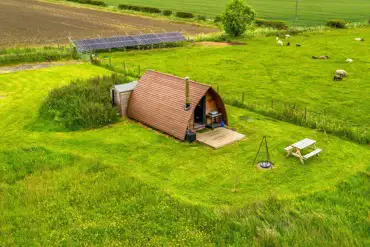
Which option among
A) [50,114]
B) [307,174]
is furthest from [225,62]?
[307,174]

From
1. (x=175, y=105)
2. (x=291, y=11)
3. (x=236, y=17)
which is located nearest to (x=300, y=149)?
(x=175, y=105)

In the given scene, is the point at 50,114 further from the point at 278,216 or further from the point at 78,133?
the point at 278,216

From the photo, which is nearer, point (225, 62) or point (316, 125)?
point (316, 125)

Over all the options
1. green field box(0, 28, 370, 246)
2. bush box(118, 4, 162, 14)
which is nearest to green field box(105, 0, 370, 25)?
bush box(118, 4, 162, 14)

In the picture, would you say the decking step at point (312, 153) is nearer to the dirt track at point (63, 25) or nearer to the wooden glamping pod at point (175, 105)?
the wooden glamping pod at point (175, 105)

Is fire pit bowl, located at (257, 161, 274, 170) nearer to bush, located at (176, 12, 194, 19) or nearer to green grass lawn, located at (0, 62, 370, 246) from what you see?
green grass lawn, located at (0, 62, 370, 246)

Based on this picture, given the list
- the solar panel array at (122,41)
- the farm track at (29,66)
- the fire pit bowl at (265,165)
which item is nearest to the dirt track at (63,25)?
the solar panel array at (122,41)
